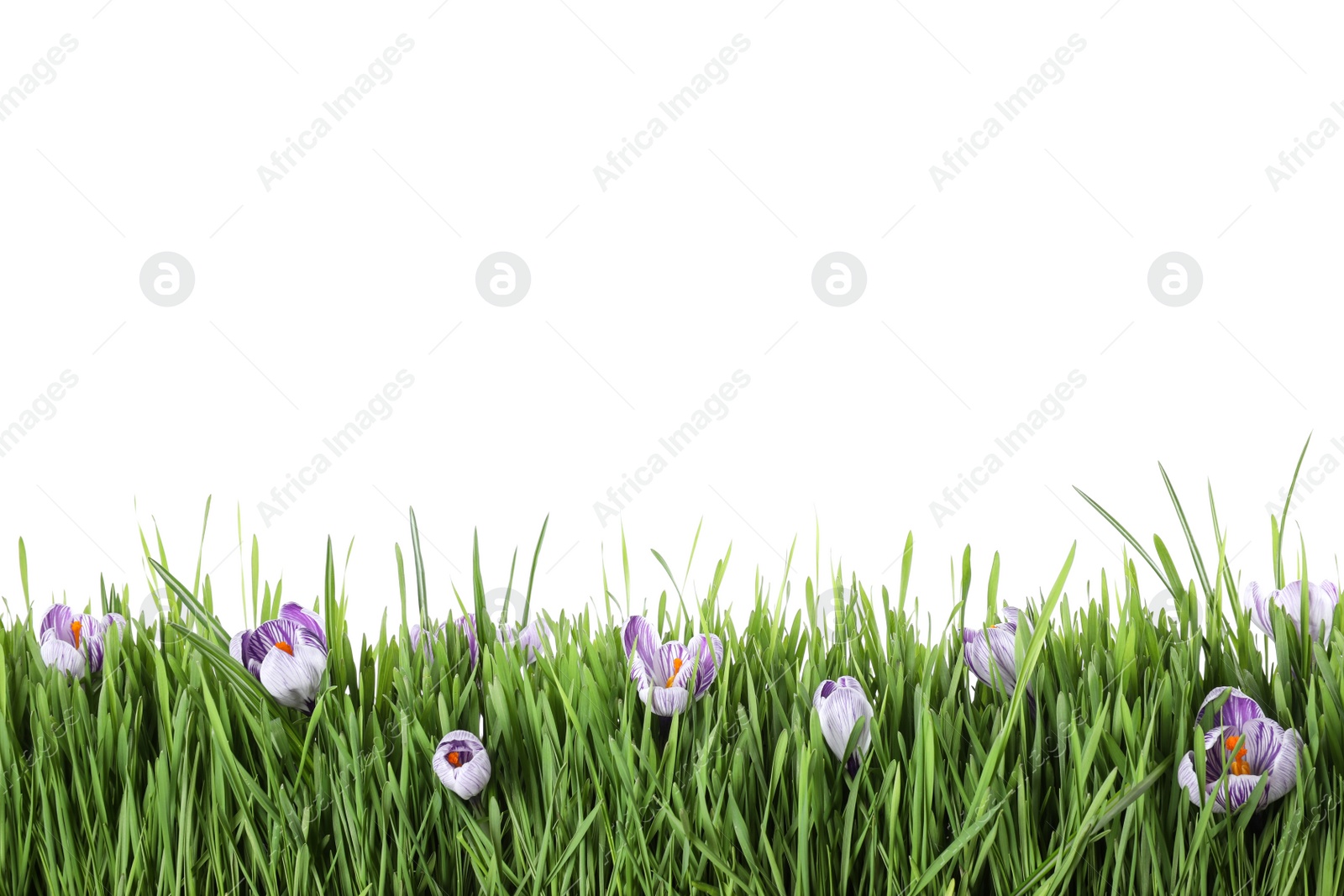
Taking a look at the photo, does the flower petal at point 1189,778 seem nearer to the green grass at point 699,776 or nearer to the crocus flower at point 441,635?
the green grass at point 699,776

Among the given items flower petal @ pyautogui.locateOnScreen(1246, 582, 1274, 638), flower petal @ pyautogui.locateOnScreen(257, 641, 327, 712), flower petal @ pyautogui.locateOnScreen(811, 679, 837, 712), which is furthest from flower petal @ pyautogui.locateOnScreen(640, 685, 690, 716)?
flower petal @ pyautogui.locateOnScreen(1246, 582, 1274, 638)

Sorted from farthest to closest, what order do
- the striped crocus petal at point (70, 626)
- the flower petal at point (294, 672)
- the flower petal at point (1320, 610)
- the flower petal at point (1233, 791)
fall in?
the striped crocus petal at point (70, 626) < the flower petal at point (1320, 610) < the flower petal at point (294, 672) < the flower petal at point (1233, 791)

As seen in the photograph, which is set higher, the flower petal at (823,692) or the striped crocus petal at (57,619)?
the flower petal at (823,692)

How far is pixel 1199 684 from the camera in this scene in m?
1.21

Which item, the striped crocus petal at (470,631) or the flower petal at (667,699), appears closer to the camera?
the flower petal at (667,699)

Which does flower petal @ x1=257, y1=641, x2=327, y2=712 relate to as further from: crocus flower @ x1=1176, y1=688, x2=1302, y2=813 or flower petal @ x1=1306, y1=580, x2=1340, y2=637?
flower petal @ x1=1306, y1=580, x2=1340, y2=637

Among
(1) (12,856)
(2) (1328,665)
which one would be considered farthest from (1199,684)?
(1) (12,856)

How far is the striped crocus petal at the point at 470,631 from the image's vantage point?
4.37 feet

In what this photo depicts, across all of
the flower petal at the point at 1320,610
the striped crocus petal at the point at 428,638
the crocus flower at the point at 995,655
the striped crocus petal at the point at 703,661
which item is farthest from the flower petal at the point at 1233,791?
the striped crocus petal at the point at 428,638

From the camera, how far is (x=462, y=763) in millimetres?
1134

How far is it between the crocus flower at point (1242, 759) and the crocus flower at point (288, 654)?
0.98 m

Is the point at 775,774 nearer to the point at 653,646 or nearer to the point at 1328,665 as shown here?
the point at 653,646

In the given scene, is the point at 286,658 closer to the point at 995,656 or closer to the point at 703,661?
the point at 703,661

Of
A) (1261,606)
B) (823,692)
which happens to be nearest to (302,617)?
(823,692)
